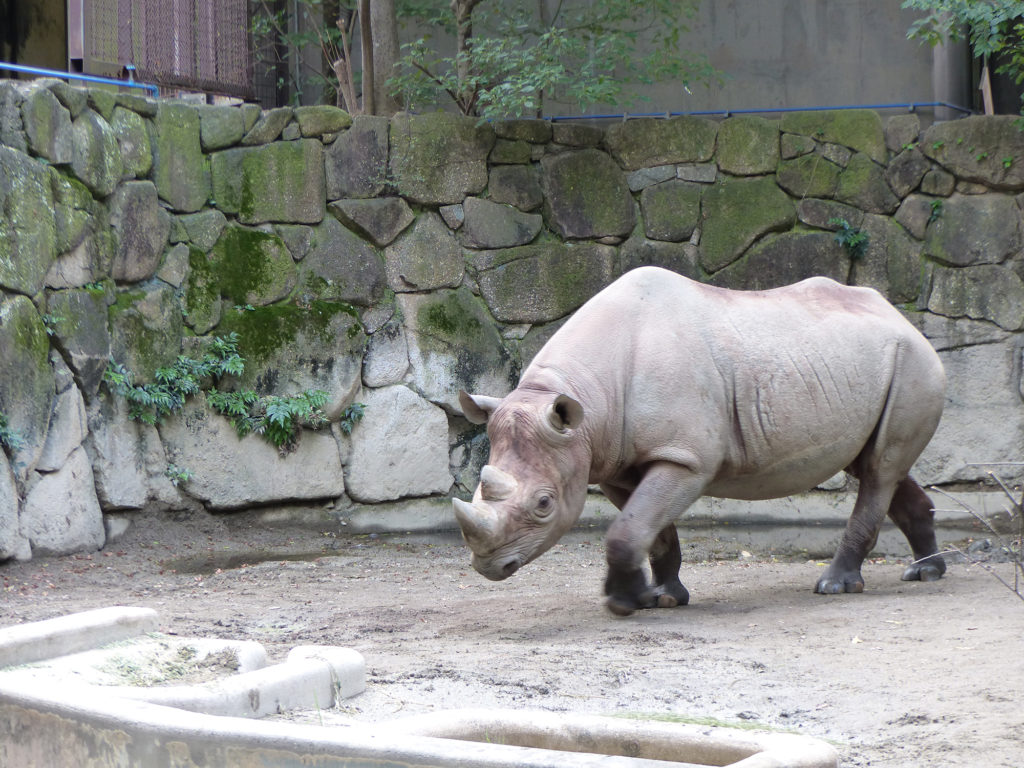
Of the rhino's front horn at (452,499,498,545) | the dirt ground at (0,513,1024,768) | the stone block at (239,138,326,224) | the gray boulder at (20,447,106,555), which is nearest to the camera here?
the dirt ground at (0,513,1024,768)

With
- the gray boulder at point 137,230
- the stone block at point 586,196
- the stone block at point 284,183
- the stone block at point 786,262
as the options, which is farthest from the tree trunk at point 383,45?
the stone block at point 786,262

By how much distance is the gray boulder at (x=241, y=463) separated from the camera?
8.46m

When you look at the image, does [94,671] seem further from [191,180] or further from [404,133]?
[404,133]

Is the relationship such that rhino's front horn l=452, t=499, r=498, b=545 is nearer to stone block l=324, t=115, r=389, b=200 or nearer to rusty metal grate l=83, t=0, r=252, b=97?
stone block l=324, t=115, r=389, b=200

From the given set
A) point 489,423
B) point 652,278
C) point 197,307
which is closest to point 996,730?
point 489,423

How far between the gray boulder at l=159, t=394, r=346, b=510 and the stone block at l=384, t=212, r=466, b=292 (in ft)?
4.19

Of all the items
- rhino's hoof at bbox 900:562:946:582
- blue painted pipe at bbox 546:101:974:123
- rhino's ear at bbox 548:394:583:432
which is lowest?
rhino's hoof at bbox 900:562:946:582

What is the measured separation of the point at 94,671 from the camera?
408 cm

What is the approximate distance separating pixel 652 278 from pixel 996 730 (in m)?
2.94

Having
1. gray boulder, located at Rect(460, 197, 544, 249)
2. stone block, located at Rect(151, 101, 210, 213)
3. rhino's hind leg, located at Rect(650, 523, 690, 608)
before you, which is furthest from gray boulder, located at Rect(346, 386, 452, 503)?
rhino's hind leg, located at Rect(650, 523, 690, 608)

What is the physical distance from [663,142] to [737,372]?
381 cm

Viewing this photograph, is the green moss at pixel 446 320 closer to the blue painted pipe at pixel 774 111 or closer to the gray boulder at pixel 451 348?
the gray boulder at pixel 451 348

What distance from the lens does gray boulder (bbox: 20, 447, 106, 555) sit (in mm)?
7418

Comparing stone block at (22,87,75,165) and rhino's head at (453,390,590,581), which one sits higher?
stone block at (22,87,75,165)
